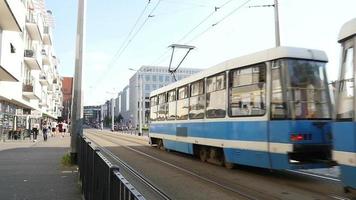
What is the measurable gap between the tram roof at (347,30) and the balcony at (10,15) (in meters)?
17.6

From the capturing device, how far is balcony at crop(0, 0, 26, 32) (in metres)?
23.5

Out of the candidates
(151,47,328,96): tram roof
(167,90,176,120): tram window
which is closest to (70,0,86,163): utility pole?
(167,90,176,120): tram window

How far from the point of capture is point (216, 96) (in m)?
15.8

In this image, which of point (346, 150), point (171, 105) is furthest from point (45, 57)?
point (346, 150)

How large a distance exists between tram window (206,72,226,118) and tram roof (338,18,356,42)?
6243 millimetres

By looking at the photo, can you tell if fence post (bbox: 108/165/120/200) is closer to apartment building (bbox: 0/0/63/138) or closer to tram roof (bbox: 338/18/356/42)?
tram roof (bbox: 338/18/356/42)

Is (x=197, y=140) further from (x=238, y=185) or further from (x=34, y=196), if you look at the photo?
(x=34, y=196)

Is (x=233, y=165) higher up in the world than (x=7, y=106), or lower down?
lower down

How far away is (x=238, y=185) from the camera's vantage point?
464 inches

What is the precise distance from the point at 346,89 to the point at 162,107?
1583 cm

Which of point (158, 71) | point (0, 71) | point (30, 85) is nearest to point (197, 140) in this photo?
point (0, 71)

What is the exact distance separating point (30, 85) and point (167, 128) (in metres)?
28.8

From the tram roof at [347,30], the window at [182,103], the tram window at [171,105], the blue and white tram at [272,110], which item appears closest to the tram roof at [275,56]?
the blue and white tram at [272,110]

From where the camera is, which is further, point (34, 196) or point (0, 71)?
point (0, 71)
